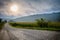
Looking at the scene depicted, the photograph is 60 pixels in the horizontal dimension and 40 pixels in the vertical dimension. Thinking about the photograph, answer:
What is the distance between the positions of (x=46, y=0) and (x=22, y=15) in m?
0.50

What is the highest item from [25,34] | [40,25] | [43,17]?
[43,17]

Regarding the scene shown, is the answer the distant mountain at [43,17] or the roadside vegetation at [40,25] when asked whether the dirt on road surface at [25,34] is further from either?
the distant mountain at [43,17]

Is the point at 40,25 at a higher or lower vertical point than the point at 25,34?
higher

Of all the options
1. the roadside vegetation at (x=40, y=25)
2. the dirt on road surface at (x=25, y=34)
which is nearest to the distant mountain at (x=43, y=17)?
the roadside vegetation at (x=40, y=25)

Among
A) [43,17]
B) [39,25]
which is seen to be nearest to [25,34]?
[39,25]

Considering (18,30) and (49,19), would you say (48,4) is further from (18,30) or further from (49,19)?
(18,30)

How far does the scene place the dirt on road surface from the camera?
1968 millimetres

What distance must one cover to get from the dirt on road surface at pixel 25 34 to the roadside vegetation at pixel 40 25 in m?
0.06

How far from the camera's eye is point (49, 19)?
78.7 inches

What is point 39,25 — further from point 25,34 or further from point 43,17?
point 25,34

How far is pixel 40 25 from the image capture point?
6.52 ft

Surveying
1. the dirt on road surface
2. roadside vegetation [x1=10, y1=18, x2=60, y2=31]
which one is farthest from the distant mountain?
the dirt on road surface

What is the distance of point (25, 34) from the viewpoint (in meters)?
1.98

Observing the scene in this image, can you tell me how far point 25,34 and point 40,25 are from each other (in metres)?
0.30
